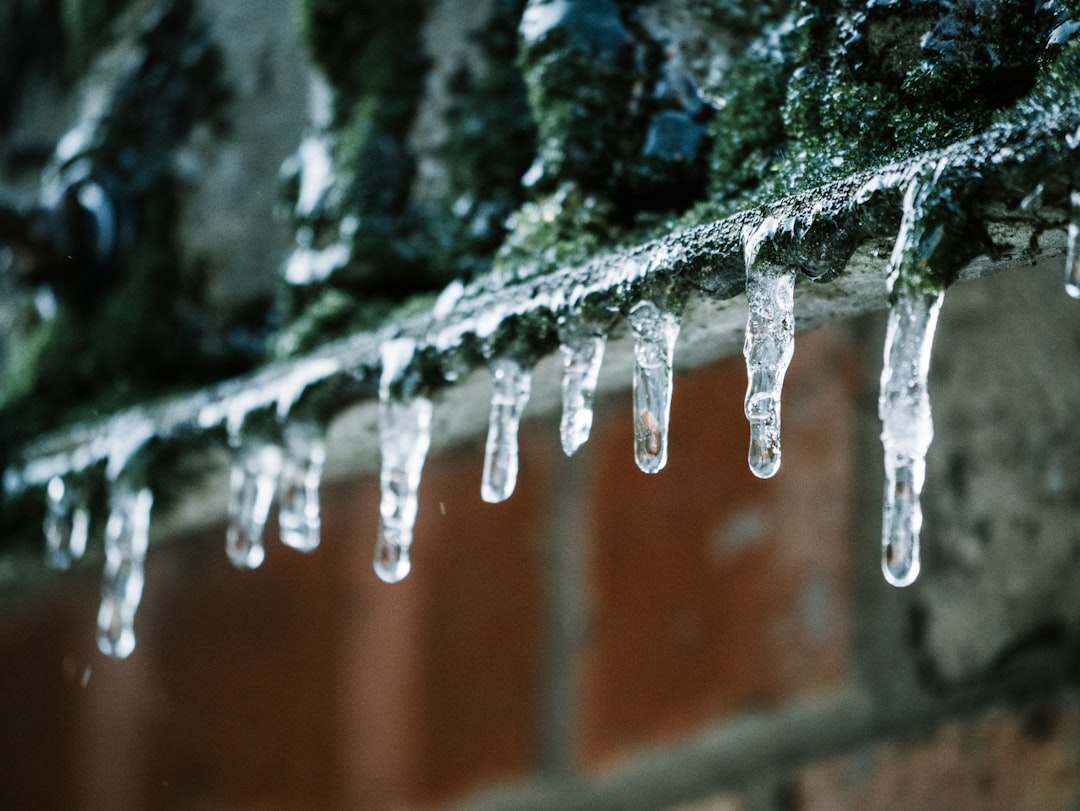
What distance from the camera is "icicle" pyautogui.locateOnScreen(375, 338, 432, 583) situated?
40 cm

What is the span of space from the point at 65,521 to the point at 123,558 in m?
0.05

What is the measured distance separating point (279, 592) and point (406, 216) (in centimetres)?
36

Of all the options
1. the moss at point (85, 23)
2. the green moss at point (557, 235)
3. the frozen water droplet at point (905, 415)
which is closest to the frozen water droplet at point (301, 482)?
the green moss at point (557, 235)

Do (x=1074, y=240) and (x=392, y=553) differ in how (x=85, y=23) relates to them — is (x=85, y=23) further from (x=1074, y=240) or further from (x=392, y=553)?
(x=1074, y=240)

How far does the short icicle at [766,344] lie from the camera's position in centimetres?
28

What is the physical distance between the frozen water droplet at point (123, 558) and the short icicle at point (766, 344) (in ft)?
1.15

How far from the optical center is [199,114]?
25.8 inches

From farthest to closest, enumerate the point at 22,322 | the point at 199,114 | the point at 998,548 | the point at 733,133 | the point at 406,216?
1. the point at 998,548
2. the point at 22,322
3. the point at 199,114
4. the point at 406,216
5. the point at 733,133

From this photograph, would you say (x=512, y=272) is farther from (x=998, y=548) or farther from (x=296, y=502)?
(x=998, y=548)

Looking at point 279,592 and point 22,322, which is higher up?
point 22,322

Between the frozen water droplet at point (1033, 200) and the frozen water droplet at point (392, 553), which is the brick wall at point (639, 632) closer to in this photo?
the frozen water droplet at point (392, 553)

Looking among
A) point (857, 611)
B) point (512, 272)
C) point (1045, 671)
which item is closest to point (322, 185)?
point (512, 272)

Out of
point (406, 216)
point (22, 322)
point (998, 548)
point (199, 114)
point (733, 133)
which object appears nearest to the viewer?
point (733, 133)

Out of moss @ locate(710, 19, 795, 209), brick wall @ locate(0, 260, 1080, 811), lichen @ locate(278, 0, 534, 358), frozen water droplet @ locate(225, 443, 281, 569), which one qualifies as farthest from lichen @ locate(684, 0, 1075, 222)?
brick wall @ locate(0, 260, 1080, 811)
